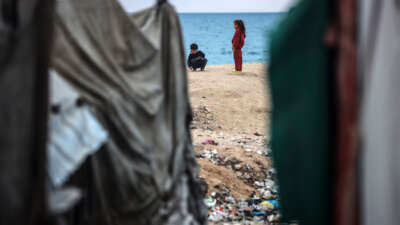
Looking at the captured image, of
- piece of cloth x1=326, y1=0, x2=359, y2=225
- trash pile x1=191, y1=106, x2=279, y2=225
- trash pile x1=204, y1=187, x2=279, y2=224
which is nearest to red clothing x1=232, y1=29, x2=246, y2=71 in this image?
trash pile x1=191, y1=106, x2=279, y2=225

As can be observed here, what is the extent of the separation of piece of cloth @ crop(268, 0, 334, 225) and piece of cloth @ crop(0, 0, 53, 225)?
3.48 feet

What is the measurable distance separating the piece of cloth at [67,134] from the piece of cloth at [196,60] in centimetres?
1108

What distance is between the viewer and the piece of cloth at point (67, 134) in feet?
6.58

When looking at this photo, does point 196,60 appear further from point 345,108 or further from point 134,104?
point 345,108

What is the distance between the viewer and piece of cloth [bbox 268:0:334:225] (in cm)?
184

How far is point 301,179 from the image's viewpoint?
6.31ft

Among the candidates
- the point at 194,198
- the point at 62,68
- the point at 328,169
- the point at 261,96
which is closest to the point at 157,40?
the point at 62,68

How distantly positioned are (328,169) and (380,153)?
235mm

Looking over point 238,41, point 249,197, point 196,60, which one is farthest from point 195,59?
point 249,197

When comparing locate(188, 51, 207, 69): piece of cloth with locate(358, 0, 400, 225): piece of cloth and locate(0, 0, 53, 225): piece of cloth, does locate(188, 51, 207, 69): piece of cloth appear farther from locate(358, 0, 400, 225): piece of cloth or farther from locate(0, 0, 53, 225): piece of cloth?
locate(0, 0, 53, 225): piece of cloth

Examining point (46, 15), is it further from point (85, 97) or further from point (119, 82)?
point (119, 82)

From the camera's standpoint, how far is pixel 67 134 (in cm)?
213

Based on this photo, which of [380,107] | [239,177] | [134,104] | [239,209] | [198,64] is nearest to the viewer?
[380,107]

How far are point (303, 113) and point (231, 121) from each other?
621 centimetres
